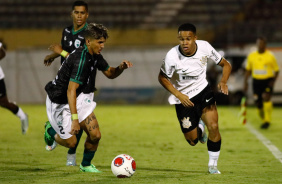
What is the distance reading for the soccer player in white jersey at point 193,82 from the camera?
24.0 feet

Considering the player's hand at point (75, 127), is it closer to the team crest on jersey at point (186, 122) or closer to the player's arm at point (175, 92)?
the player's arm at point (175, 92)

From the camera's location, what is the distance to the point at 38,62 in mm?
26484

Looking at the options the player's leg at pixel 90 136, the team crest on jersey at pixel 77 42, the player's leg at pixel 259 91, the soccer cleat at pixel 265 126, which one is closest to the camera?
the player's leg at pixel 90 136

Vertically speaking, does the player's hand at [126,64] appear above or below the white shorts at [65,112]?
above

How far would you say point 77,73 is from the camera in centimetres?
675

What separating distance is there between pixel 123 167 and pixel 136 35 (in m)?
20.5

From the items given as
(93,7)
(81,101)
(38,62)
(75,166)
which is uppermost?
(81,101)

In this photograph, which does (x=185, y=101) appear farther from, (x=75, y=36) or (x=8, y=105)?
(x=8, y=105)

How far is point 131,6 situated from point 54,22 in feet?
13.0

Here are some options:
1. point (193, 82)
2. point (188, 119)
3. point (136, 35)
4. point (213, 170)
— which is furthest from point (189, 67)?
point (136, 35)

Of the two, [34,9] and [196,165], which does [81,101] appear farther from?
[34,9]

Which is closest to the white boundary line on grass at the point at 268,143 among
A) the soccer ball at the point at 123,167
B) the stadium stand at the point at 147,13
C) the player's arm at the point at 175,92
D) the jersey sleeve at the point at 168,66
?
the player's arm at the point at 175,92

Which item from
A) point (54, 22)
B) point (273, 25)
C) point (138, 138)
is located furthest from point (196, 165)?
point (54, 22)

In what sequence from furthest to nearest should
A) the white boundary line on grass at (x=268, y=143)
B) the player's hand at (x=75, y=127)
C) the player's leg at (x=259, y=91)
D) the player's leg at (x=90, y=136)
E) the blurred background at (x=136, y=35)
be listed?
the blurred background at (x=136, y=35) < the player's leg at (x=259, y=91) < the white boundary line on grass at (x=268, y=143) < the player's leg at (x=90, y=136) < the player's hand at (x=75, y=127)
